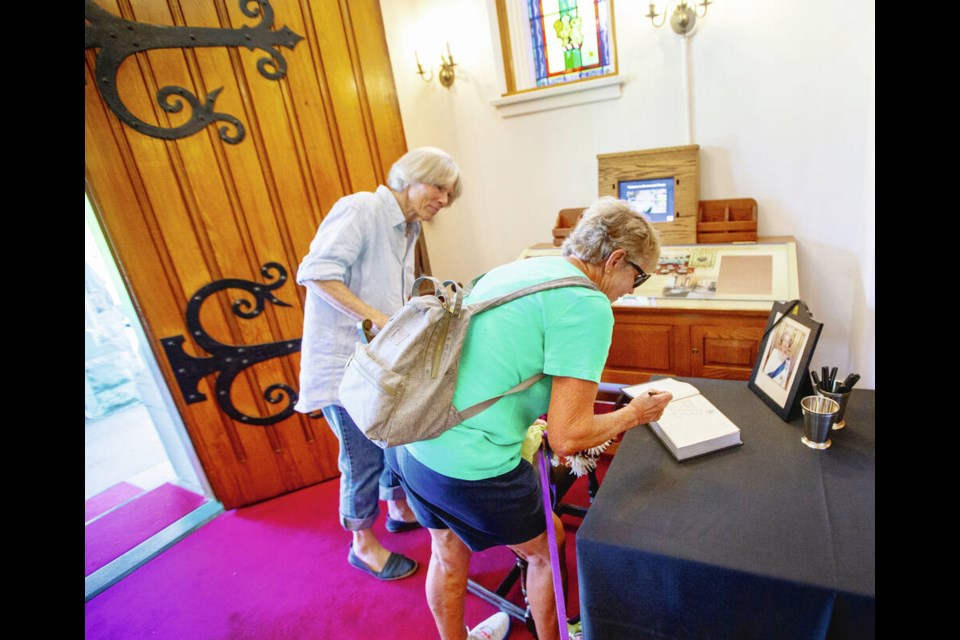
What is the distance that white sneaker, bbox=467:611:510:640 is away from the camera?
1.36m

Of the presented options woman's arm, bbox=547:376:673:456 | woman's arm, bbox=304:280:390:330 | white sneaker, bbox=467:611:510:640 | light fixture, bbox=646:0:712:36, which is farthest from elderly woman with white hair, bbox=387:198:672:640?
light fixture, bbox=646:0:712:36

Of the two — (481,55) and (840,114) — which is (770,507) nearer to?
(840,114)

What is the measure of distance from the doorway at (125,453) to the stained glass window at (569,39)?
224cm

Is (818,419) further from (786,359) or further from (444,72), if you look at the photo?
(444,72)

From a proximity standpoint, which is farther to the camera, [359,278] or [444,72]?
[444,72]

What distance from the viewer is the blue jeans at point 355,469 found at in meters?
1.59

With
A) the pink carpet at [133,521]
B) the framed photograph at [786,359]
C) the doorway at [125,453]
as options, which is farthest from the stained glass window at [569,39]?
the pink carpet at [133,521]

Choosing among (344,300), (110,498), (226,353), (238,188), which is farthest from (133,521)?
(344,300)

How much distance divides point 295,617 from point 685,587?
142cm

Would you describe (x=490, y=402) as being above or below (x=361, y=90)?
below

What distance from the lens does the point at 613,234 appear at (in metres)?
0.97

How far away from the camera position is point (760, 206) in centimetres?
227

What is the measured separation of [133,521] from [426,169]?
7.74 ft

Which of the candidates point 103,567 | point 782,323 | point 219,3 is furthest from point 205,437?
point 782,323
